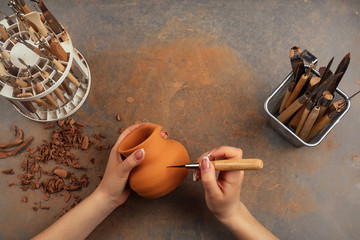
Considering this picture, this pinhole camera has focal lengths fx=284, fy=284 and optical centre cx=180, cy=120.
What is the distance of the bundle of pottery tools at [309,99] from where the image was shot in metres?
0.88

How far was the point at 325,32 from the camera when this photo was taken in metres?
1.30

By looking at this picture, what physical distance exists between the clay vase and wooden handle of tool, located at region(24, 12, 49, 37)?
0.47 metres

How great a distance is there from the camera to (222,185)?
89cm

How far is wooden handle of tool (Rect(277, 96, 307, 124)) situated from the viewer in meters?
0.95

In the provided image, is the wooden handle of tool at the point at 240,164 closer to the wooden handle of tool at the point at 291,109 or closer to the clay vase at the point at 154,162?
the clay vase at the point at 154,162

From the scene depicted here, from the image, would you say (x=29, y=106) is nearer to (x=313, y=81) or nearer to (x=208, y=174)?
(x=208, y=174)

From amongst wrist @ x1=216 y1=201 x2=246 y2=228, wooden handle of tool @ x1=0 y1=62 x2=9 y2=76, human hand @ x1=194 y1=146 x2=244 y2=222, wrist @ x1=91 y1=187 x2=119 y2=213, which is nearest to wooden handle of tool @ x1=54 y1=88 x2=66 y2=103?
wooden handle of tool @ x1=0 y1=62 x2=9 y2=76

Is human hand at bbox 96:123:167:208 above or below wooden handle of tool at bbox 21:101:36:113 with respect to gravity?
below

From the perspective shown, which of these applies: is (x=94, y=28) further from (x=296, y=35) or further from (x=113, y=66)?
(x=296, y=35)

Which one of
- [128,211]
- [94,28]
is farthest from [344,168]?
[94,28]

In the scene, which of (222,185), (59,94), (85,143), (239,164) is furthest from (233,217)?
(59,94)

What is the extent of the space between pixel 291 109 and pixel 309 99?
0.09 metres

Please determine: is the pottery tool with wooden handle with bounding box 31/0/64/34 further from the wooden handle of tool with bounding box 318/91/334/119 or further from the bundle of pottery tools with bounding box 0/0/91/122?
the wooden handle of tool with bounding box 318/91/334/119

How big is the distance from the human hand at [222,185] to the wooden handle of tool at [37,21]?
68cm
